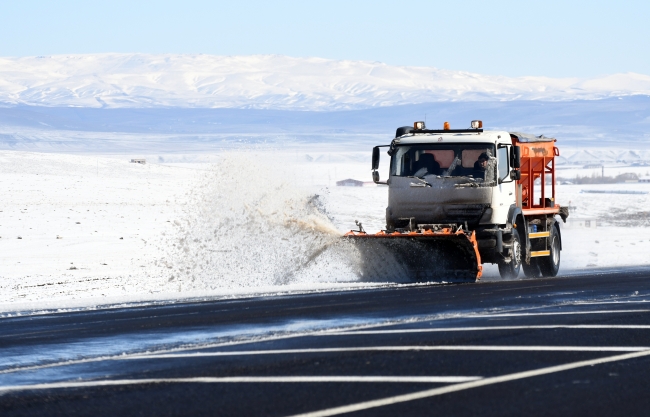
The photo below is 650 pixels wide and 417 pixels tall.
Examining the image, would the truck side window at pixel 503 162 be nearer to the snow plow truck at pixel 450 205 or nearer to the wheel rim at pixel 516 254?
the snow plow truck at pixel 450 205

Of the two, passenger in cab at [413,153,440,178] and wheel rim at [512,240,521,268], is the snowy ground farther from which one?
passenger in cab at [413,153,440,178]

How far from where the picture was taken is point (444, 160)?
2025cm

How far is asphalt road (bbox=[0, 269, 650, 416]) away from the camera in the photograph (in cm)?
775

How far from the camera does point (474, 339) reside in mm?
10664

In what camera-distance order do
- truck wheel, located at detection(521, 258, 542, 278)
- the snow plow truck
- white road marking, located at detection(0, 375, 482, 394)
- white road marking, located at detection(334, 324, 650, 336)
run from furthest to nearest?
1. truck wheel, located at detection(521, 258, 542, 278)
2. the snow plow truck
3. white road marking, located at detection(334, 324, 650, 336)
4. white road marking, located at detection(0, 375, 482, 394)

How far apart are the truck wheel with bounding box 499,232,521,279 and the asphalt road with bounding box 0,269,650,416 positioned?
5701mm

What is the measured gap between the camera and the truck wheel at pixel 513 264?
2072cm

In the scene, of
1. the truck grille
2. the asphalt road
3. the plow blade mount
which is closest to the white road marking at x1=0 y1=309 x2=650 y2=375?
the asphalt road

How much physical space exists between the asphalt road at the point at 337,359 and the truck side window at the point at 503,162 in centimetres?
542

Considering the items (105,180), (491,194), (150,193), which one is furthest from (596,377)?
(105,180)

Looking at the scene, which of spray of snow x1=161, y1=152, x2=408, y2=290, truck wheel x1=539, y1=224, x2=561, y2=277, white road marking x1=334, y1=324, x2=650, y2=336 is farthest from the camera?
truck wheel x1=539, y1=224, x2=561, y2=277

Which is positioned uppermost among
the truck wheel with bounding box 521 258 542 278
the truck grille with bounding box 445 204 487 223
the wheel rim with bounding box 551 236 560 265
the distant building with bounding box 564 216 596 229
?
the truck grille with bounding box 445 204 487 223

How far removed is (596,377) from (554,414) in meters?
1.36

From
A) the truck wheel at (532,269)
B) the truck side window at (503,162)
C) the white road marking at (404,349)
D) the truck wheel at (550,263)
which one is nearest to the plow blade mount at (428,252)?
the truck side window at (503,162)
